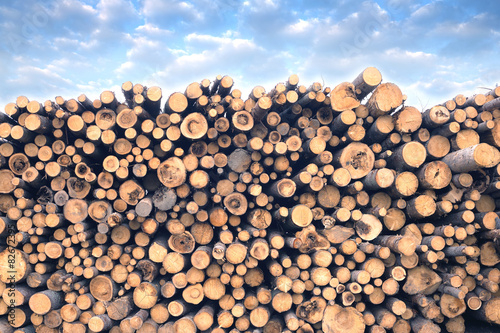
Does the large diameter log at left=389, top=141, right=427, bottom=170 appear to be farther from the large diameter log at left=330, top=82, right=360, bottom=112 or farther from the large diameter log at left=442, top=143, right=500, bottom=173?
the large diameter log at left=330, top=82, right=360, bottom=112

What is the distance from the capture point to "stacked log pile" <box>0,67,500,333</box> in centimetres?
397

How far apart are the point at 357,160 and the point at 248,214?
1.85 metres

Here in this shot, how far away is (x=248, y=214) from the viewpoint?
174 inches

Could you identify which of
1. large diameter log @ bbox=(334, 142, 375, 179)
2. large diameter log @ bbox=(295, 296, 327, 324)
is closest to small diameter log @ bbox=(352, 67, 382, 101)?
large diameter log @ bbox=(334, 142, 375, 179)

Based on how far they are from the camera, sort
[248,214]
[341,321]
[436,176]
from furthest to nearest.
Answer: [248,214] → [436,176] → [341,321]

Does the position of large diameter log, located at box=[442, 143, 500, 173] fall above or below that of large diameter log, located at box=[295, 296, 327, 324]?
above

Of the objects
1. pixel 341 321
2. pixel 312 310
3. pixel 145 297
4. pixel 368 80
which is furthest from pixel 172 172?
pixel 368 80

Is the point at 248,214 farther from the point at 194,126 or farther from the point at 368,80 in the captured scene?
the point at 368,80

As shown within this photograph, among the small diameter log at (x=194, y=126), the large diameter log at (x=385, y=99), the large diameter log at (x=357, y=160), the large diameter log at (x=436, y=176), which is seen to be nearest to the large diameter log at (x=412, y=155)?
the large diameter log at (x=436, y=176)

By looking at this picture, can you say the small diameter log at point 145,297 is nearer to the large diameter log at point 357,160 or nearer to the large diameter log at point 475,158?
the large diameter log at point 357,160

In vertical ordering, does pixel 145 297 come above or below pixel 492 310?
above

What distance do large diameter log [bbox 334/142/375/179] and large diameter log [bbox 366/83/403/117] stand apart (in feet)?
2.02

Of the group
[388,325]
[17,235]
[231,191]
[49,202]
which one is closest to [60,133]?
[49,202]

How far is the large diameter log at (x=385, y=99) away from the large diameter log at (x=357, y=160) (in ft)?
2.02
